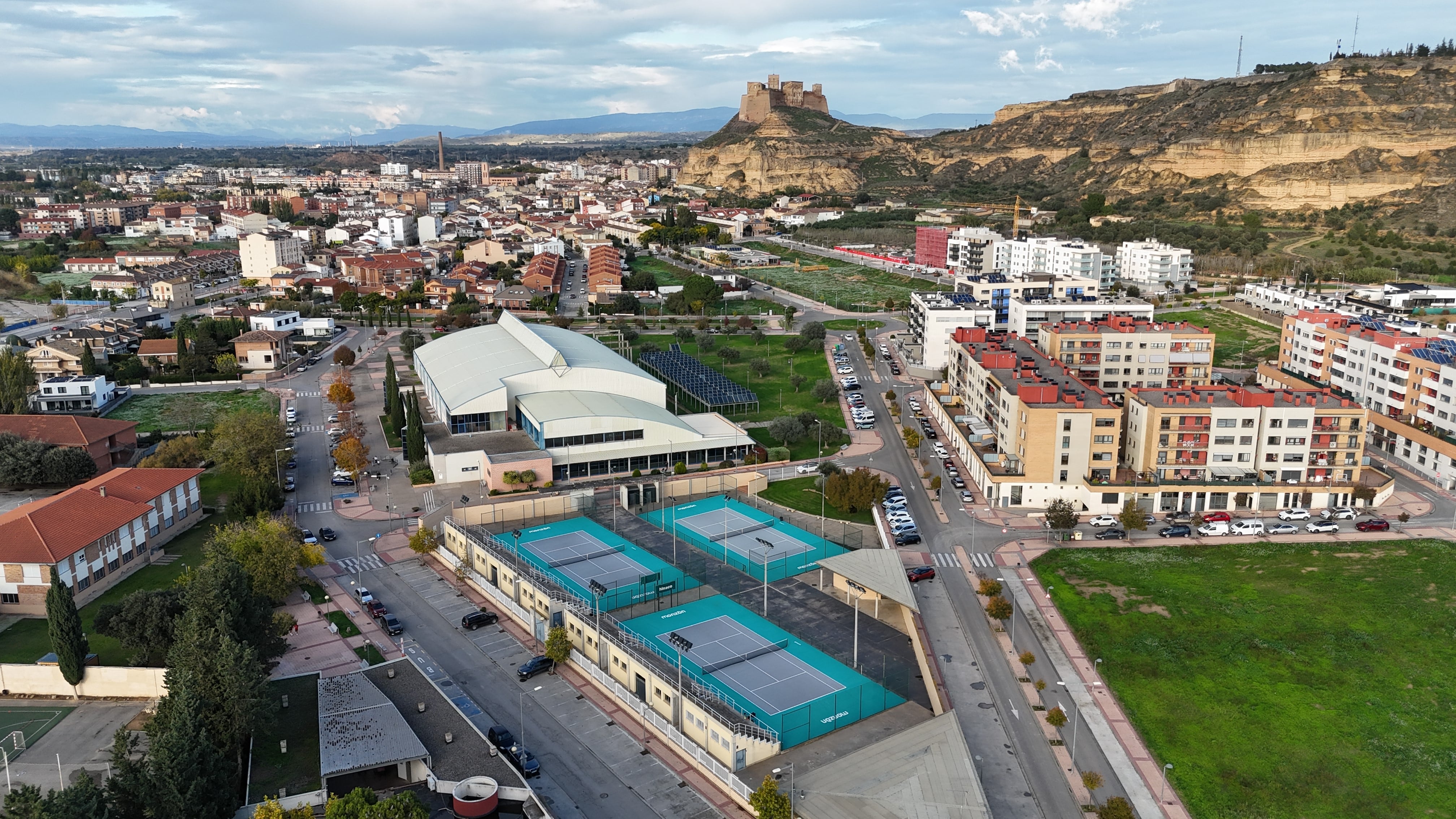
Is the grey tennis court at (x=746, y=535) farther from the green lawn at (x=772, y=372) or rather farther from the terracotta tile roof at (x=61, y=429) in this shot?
the terracotta tile roof at (x=61, y=429)

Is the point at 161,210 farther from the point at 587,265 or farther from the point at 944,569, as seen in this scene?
the point at 944,569

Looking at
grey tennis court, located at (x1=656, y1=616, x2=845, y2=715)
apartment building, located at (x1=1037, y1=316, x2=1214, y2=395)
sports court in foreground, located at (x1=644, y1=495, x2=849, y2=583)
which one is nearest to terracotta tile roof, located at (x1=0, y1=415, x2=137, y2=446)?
sports court in foreground, located at (x1=644, y1=495, x2=849, y2=583)

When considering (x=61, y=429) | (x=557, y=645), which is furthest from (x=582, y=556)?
(x=61, y=429)

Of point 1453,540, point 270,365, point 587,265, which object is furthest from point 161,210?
point 1453,540

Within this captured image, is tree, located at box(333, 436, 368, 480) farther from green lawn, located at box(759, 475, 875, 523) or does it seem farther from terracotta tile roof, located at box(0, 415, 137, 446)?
green lawn, located at box(759, 475, 875, 523)

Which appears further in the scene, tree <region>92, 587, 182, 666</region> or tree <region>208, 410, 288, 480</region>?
tree <region>208, 410, 288, 480</region>

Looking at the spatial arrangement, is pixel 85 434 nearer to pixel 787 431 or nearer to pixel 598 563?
pixel 598 563
